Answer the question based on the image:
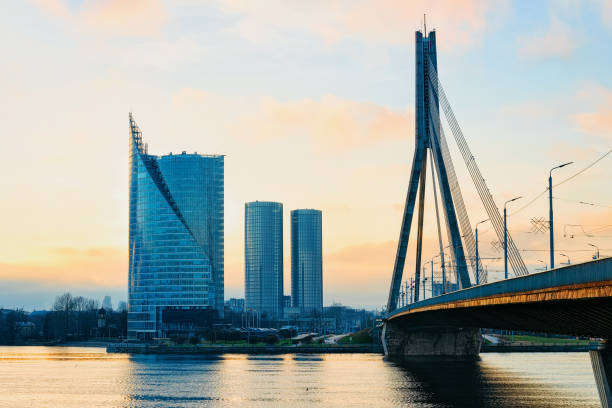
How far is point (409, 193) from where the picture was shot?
107m

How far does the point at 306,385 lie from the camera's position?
267 feet

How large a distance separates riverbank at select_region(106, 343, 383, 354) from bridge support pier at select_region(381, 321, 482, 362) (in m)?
29.8

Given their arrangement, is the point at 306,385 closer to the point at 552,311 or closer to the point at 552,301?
the point at 552,311

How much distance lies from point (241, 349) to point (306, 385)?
8365 centimetres

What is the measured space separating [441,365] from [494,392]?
32.2 m

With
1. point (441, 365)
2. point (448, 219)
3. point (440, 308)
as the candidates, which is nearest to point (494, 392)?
point (440, 308)

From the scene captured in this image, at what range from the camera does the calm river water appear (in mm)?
66562

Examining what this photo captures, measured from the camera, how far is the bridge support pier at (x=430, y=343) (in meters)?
114

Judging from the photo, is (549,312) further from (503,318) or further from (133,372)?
(133,372)

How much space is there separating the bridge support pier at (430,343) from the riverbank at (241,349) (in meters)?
29.8

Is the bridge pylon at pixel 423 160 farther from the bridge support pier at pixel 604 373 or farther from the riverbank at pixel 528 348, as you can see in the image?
the bridge support pier at pixel 604 373

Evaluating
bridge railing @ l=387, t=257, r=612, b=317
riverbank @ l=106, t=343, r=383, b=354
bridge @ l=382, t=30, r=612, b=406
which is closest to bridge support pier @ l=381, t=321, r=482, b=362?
bridge @ l=382, t=30, r=612, b=406

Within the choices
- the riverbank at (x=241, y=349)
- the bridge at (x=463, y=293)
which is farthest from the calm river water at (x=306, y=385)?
the riverbank at (x=241, y=349)

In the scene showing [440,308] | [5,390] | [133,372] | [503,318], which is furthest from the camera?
[133,372]
